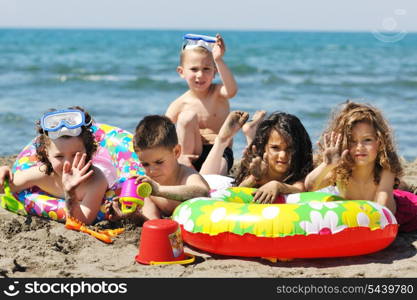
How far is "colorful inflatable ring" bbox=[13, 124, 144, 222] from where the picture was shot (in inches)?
195

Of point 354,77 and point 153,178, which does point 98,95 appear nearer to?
point 354,77

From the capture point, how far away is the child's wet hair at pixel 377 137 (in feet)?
14.9

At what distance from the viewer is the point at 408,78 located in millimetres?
18594

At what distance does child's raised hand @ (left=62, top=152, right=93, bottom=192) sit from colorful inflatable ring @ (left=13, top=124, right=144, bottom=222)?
40 centimetres

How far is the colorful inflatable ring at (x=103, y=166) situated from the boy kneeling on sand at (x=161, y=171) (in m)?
0.27

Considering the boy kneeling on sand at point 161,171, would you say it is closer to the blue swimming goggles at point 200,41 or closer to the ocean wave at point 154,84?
the blue swimming goggles at point 200,41

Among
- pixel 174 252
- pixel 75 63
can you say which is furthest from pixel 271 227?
pixel 75 63

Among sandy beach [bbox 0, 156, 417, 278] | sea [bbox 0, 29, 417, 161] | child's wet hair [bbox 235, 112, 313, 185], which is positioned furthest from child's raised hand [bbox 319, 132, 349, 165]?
sea [bbox 0, 29, 417, 161]

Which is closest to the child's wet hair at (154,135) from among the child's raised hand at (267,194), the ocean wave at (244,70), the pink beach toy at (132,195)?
the pink beach toy at (132,195)

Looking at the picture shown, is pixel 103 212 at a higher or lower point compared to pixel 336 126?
lower

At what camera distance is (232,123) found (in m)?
5.54

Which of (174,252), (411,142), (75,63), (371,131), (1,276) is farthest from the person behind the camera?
(75,63)

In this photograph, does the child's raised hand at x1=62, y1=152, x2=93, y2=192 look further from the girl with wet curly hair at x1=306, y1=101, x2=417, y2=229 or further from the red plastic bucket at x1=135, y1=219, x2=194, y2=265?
the girl with wet curly hair at x1=306, y1=101, x2=417, y2=229

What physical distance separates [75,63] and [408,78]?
500 inches
